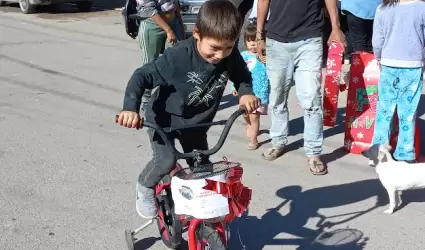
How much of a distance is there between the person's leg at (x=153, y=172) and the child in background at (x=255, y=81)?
218cm

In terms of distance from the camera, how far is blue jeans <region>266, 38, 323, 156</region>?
5.25 meters

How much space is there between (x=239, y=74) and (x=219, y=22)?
52 centimetres

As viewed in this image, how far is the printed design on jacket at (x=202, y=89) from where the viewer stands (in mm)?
3395

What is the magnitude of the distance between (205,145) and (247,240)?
766 millimetres

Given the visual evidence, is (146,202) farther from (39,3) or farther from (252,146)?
(39,3)

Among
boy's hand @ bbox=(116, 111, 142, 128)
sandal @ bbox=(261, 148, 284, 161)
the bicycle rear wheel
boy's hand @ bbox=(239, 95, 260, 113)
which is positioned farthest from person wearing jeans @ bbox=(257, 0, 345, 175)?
boy's hand @ bbox=(116, 111, 142, 128)

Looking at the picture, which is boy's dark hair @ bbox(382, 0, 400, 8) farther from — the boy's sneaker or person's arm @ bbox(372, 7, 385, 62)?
the boy's sneaker

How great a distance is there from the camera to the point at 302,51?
527cm

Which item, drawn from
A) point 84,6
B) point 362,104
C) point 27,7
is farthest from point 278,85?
point 84,6

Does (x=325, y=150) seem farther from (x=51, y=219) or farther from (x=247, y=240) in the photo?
(x=51, y=219)

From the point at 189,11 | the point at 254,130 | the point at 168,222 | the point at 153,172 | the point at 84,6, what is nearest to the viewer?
the point at 153,172

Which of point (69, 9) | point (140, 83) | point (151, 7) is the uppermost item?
point (140, 83)

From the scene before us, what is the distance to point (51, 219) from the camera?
446cm

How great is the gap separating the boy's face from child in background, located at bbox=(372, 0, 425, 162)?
2.29 m
